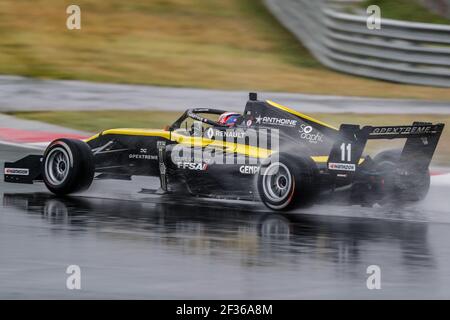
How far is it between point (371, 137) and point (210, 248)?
8.61ft

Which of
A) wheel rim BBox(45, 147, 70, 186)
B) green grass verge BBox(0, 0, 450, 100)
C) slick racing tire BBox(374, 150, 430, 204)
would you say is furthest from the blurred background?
slick racing tire BBox(374, 150, 430, 204)

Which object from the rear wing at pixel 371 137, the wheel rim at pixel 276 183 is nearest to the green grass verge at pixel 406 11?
the rear wing at pixel 371 137

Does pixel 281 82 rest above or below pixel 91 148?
above

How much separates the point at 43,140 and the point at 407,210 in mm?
6699

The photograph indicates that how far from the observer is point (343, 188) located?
467 inches

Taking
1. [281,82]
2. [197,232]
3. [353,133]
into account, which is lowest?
[197,232]

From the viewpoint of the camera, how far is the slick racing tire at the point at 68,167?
12.7 meters

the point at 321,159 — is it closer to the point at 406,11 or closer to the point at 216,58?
the point at 216,58

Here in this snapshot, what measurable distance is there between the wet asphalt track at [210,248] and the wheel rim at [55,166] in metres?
0.23

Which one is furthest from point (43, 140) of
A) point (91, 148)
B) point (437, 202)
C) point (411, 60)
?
point (411, 60)

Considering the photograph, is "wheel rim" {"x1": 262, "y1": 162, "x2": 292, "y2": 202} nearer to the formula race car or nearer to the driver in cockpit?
the formula race car

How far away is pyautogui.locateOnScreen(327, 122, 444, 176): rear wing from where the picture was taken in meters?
11.8

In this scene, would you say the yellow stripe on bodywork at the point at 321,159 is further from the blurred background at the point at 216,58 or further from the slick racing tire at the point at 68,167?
the blurred background at the point at 216,58

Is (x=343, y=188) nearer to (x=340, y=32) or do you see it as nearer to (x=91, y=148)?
(x=91, y=148)
